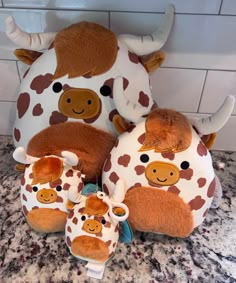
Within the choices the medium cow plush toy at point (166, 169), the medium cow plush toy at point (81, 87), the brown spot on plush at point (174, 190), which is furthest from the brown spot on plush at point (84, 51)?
the brown spot on plush at point (174, 190)

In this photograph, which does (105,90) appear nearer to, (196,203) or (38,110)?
(38,110)

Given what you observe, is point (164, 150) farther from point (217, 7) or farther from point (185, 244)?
point (217, 7)

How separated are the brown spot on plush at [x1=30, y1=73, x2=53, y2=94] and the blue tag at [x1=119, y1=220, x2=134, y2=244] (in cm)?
29

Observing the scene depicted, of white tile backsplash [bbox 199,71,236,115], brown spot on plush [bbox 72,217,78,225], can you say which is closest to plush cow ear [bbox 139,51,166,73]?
white tile backsplash [bbox 199,71,236,115]

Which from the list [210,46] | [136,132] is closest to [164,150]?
[136,132]

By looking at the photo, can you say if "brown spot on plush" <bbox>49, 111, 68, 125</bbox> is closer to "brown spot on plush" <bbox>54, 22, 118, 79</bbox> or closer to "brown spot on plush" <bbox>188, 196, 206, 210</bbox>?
"brown spot on plush" <bbox>54, 22, 118, 79</bbox>

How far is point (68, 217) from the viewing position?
58 cm

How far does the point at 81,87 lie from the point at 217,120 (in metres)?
0.24

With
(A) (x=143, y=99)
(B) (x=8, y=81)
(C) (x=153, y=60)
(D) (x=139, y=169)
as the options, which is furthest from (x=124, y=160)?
(B) (x=8, y=81)

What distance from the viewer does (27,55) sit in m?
0.67

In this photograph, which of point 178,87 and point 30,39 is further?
point 178,87

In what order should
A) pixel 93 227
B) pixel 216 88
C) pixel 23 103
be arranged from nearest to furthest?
pixel 93 227 → pixel 23 103 → pixel 216 88

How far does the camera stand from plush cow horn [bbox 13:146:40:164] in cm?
58

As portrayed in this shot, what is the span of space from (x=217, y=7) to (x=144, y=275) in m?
0.52
